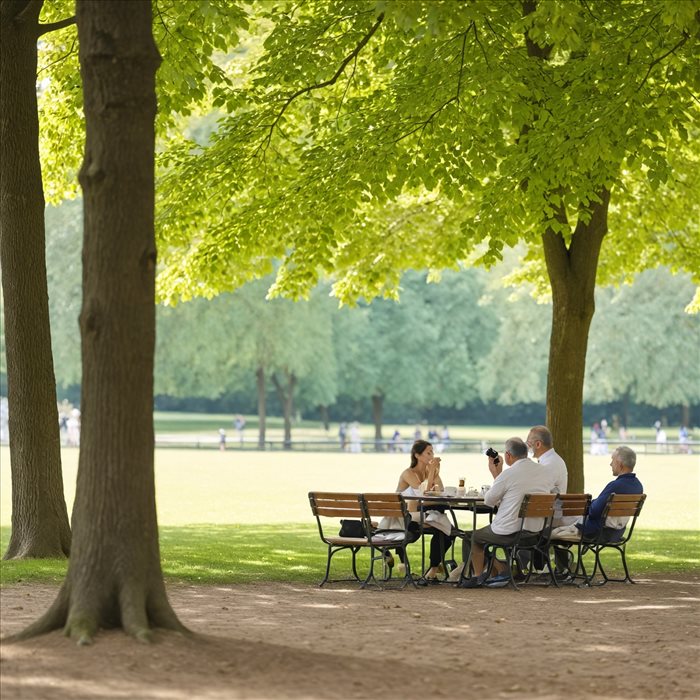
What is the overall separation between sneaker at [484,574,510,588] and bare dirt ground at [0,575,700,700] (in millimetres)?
795

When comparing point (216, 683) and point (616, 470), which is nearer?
point (216, 683)

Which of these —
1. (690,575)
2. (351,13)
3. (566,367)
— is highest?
(351,13)

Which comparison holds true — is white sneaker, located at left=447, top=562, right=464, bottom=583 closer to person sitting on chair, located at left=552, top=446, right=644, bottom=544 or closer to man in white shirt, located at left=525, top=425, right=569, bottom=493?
person sitting on chair, located at left=552, top=446, right=644, bottom=544

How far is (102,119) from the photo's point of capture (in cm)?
827


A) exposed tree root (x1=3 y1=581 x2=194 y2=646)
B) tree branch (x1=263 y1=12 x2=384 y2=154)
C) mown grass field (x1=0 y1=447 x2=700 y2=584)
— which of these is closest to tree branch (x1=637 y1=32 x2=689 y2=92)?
tree branch (x1=263 y1=12 x2=384 y2=154)

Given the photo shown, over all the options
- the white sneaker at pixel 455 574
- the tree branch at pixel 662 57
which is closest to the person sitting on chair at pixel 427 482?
the white sneaker at pixel 455 574

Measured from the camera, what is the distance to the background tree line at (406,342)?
5478 centimetres

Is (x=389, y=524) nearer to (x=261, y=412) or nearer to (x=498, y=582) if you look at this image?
(x=498, y=582)

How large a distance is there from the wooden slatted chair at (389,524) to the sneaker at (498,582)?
765mm

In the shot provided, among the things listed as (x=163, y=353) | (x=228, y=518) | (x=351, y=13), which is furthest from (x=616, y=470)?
(x=163, y=353)

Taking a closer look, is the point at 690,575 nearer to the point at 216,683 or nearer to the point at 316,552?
the point at 316,552

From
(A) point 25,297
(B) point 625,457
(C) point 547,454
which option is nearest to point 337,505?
(C) point 547,454

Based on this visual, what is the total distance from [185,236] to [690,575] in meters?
8.07

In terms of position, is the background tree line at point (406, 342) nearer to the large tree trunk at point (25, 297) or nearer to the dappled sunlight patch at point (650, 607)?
the large tree trunk at point (25, 297)
